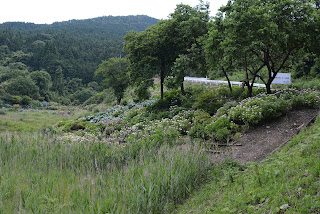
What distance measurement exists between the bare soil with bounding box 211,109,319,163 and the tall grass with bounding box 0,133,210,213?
1.87m

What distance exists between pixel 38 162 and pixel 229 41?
9.09 m

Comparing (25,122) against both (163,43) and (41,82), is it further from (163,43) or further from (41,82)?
(41,82)

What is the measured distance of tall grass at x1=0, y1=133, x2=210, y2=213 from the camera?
4645 millimetres

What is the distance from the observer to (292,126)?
969 cm

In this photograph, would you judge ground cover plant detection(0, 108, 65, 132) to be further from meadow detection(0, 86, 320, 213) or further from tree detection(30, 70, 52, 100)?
tree detection(30, 70, 52, 100)

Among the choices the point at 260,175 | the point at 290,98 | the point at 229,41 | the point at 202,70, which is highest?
the point at 229,41

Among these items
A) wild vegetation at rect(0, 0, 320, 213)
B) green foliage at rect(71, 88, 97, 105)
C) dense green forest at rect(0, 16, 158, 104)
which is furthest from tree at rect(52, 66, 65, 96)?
wild vegetation at rect(0, 0, 320, 213)

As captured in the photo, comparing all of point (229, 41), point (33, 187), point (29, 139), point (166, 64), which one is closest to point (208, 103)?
point (229, 41)

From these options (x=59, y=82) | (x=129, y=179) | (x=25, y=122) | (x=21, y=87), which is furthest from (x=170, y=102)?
(x=59, y=82)

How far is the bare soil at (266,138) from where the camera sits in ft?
26.9

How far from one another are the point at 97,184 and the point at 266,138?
620cm

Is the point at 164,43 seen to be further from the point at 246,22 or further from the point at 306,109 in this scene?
the point at 306,109

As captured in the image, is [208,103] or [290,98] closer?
[290,98]

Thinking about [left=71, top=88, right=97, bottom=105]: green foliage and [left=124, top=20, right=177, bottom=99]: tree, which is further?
[left=71, top=88, right=97, bottom=105]: green foliage
